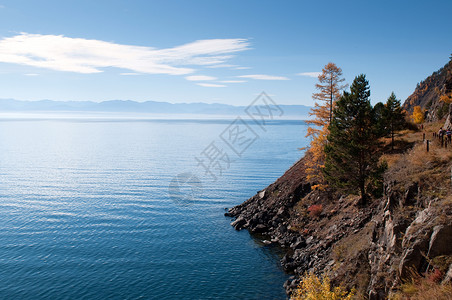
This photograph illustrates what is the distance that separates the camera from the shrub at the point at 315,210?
48.0 metres

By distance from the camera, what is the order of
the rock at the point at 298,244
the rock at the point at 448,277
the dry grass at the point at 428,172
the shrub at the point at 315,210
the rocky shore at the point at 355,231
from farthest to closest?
the shrub at the point at 315,210, the rock at the point at 298,244, the dry grass at the point at 428,172, the rocky shore at the point at 355,231, the rock at the point at 448,277

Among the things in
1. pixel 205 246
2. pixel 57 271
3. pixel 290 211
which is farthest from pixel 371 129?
pixel 57 271

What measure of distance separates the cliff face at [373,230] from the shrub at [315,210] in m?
0.03

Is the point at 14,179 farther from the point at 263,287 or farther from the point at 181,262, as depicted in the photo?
the point at 263,287

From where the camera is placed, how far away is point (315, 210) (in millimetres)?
48250

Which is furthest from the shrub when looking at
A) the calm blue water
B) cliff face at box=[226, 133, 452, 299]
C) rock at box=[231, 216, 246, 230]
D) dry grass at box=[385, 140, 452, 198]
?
dry grass at box=[385, 140, 452, 198]

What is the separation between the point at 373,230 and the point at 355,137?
12178 millimetres

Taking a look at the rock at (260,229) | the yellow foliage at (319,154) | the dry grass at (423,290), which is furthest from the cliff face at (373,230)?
the yellow foliage at (319,154)

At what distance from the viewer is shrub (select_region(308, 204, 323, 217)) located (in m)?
48.0

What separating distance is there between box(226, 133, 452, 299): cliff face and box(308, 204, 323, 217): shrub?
0.03 m

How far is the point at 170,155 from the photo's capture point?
13212cm

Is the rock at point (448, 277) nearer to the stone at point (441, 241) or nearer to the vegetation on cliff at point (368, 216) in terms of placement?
the vegetation on cliff at point (368, 216)

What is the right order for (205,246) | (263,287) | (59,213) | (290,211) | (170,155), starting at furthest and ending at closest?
(170,155)
(59,213)
(290,211)
(205,246)
(263,287)

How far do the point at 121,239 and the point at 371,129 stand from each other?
37.1 metres
